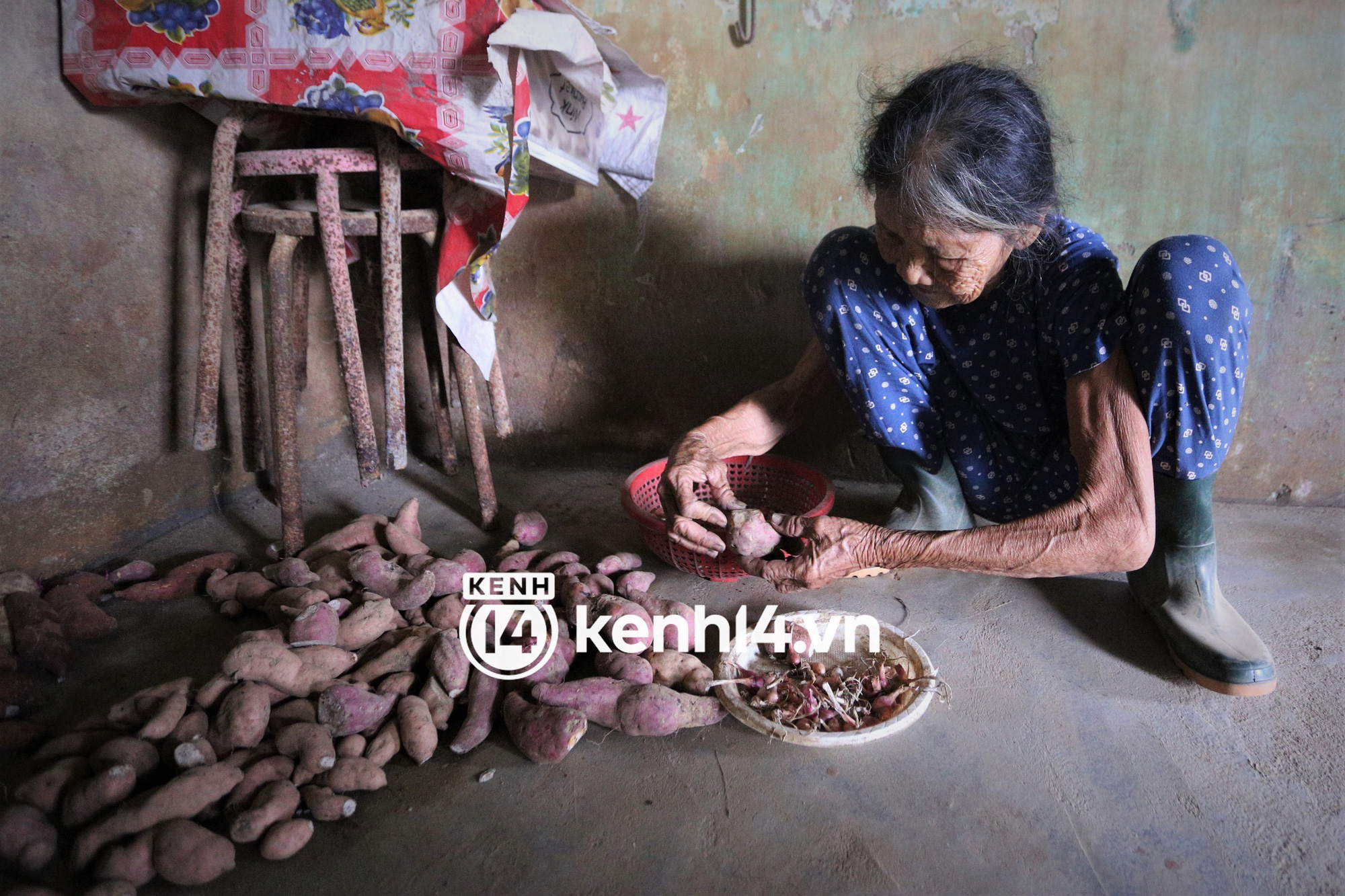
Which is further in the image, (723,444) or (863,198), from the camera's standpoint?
(863,198)

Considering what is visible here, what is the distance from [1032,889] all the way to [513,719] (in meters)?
0.86

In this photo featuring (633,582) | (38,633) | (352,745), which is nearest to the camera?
(352,745)

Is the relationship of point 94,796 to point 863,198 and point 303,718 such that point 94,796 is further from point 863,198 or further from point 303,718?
point 863,198

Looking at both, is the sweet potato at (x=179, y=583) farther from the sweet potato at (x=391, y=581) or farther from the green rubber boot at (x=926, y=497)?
the green rubber boot at (x=926, y=497)

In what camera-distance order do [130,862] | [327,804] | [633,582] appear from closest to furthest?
[130,862] < [327,804] < [633,582]

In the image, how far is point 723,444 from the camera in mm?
1995

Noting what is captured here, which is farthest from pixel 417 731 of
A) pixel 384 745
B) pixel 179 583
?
pixel 179 583

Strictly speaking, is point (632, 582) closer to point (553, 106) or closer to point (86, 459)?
point (553, 106)

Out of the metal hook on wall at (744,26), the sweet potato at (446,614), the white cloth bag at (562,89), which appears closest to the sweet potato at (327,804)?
the sweet potato at (446,614)

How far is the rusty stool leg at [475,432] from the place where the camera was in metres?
2.22

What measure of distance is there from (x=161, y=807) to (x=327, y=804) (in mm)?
226

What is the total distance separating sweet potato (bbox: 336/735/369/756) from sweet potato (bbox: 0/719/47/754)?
1.72 ft

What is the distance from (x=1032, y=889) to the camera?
1176 mm

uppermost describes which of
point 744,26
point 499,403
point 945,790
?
point 744,26
